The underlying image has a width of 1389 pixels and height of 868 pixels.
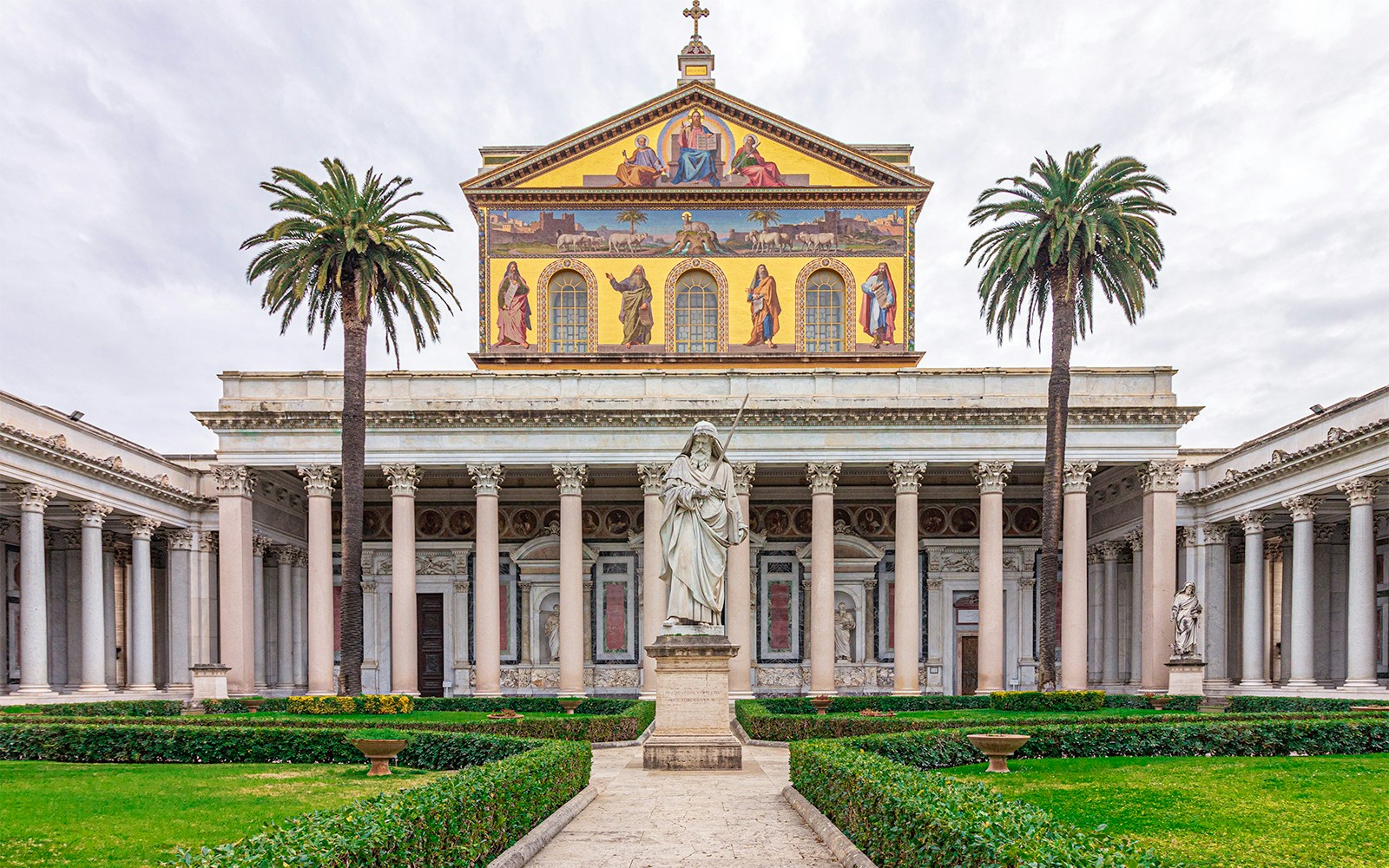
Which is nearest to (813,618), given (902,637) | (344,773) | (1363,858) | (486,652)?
(902,637)

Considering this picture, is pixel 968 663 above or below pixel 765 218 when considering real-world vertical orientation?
below

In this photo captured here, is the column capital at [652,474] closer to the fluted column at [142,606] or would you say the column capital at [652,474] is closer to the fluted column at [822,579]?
the fluted column at [822,579]

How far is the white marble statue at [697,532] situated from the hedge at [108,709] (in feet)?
56.9

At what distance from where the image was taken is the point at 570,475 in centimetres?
3588

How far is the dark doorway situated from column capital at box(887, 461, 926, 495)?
19.0 metres

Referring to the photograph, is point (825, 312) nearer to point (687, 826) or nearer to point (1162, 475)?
point (1162, 475)

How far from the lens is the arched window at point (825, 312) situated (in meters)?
41.6

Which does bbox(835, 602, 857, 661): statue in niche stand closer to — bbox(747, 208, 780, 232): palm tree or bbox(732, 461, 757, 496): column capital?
bbox(732, 461, 757, 496): column capital

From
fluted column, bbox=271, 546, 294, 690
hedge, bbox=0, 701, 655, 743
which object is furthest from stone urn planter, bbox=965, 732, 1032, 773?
fluted column, bbox=271, 546, 294, 690

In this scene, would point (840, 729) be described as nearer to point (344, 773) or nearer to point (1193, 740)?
point (1193, 740)

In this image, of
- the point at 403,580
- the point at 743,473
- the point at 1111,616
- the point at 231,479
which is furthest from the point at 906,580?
the point at 231,479

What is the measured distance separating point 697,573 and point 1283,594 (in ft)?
101

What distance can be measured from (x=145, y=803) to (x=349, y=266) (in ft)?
69.5

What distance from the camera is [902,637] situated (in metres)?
35.1
